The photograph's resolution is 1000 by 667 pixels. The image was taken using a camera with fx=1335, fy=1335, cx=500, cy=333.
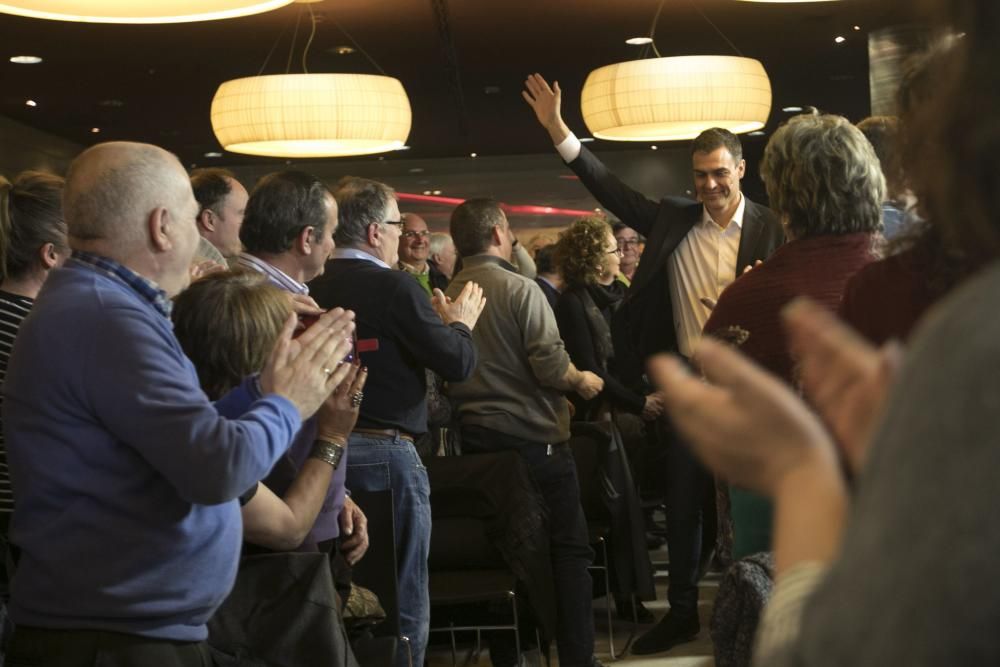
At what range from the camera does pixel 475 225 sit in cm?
492

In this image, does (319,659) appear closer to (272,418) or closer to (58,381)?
(272,418)

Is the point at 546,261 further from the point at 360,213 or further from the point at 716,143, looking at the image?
the point at 360,213

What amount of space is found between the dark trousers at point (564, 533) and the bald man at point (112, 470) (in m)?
2.81

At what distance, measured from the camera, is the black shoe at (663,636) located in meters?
5.27

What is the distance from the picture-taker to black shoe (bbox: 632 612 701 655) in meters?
5.27

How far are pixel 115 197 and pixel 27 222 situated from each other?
39.0 inches

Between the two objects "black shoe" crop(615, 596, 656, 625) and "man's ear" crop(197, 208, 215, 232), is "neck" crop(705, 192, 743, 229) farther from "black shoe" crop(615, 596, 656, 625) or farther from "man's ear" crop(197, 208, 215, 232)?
"black shoe" crop(615, 596, 656, 625)

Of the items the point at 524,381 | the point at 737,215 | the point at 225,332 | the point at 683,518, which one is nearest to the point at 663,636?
the point at 683,518

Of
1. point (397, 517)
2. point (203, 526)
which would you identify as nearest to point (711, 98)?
point (397, 517)

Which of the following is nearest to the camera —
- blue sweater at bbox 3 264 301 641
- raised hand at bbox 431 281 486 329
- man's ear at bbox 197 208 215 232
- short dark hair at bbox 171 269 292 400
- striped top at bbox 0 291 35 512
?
blue sweater at bbox 3 264 301 641

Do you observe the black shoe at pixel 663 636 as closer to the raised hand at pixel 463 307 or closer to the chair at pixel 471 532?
the chair at pixel 471 532

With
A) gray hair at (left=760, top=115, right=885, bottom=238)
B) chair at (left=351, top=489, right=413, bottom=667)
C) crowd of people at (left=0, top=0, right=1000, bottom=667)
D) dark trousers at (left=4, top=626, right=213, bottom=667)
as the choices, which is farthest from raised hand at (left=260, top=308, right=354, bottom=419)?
chair at (left=351, top=489, right=413, bottom=667)

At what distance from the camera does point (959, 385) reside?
0.59 meters

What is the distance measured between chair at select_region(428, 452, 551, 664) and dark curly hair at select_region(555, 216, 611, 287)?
1664 mm
